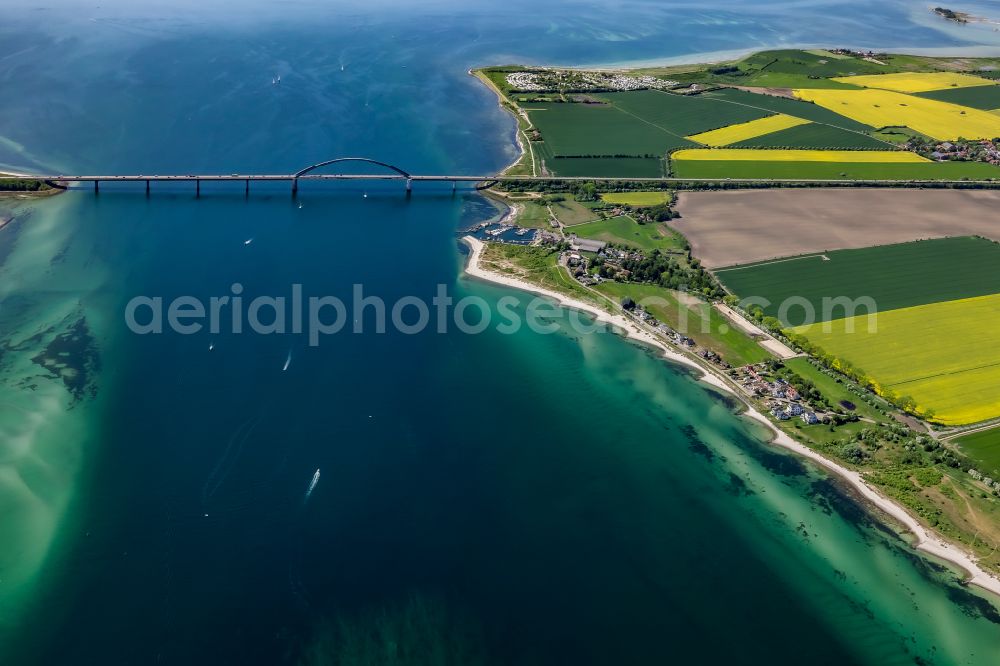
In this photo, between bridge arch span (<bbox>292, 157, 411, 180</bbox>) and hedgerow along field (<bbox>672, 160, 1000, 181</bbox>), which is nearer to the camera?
bridge arch span (<bbox>292, 157, 411, 180</bbox>)

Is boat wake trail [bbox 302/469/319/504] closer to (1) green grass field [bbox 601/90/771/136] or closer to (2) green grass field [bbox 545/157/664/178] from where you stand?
(2) green grass field [bbox 545/157/664/178]

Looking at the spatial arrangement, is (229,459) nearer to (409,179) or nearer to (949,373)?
(409,179)

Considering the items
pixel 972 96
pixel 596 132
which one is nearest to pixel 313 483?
pixel 596 132

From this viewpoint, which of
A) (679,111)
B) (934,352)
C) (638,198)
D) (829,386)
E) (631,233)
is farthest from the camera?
(679,111)

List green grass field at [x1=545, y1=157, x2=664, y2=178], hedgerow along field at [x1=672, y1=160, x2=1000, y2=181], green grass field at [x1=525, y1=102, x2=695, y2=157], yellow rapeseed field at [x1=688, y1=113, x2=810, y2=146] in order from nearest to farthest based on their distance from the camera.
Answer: green grass field at [x1=545, y1=157, x2=664, y2=178] < hedgerow along field at [x1=672, y1=160, x2=1000, y2=181] < green grass field at [x1=525, y1=102, x2=695, y2=157] < yellow rapeseed field at [x1=688, y1=113, x2=810, y2=146]

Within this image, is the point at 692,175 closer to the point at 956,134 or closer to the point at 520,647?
the point at 956,134

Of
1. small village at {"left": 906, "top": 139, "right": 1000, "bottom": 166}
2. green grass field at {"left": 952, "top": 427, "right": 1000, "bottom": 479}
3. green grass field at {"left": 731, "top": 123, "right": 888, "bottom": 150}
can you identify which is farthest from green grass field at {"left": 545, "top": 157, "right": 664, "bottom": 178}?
green grass field at {"left": 952, "top": 427, "right": 1000, "bottom": 479}

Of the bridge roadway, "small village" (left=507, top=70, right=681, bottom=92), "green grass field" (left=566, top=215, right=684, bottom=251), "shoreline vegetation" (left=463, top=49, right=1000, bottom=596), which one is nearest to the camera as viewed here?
"shoreline vegetation" (left=463, top=49, right=1000, bottom=596)

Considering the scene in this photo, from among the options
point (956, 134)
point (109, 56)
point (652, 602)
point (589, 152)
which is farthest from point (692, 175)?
point (109, 56)
